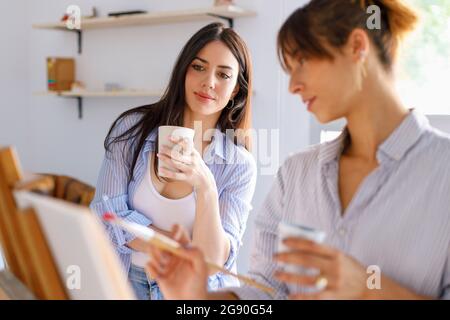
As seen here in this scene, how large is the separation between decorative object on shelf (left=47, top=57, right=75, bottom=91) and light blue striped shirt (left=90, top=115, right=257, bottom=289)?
2094 millimetres

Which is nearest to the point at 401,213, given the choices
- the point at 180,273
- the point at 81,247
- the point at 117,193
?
the point at 180,273

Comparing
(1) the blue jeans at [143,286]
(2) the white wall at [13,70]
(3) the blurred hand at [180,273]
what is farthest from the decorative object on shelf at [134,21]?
(3) the blurred hand at [180,273]

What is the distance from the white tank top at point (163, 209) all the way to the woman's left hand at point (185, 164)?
0.10 m

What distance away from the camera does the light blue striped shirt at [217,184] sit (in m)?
1.74

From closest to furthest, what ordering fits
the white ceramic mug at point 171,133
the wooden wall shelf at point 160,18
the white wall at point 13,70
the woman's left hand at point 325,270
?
the woman's left hand at point 325,270 → the white ceramic mug at point 171,133 → the wooden wall shelf at point 160,18 → the white wall at point 13,70

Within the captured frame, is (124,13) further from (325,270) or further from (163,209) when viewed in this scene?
(325,270)

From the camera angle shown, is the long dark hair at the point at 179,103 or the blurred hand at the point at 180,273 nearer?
the blurred hand at the point at 180,273

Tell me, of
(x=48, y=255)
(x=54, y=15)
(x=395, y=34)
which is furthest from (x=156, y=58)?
(x=48, y=255)

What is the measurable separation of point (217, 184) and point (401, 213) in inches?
36.4

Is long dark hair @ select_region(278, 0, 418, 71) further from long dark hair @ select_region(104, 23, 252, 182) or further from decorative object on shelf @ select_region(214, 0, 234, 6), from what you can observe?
decorative object on shelf @ select_region(214, 0, 234, 6)

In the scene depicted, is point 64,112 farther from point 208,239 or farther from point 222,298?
point 222,298

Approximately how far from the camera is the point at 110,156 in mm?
1851

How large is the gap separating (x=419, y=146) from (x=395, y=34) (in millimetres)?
219

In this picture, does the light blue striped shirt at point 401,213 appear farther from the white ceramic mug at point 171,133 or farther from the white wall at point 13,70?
the white wall at point 13,70
